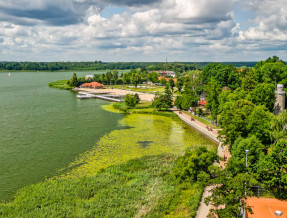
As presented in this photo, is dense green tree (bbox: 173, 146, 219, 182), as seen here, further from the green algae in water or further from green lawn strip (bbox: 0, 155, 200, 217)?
the green algae in water

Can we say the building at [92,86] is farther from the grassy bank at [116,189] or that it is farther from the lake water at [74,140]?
the grassy bank at [116,189]

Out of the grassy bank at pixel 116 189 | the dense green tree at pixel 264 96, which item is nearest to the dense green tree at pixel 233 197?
the grassy bank at pixel 116 189

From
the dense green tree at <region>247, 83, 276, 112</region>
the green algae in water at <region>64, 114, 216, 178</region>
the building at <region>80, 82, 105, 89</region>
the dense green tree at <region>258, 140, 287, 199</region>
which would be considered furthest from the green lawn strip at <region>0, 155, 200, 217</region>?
the building at <region>80, 82, 105, 89</region>

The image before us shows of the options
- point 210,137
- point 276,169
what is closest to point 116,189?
point 276,169

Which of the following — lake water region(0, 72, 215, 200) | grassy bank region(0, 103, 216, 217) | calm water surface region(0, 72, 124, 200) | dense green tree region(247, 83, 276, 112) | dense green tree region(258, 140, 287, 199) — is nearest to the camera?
grassy bank region(0, 103, 216, 217)

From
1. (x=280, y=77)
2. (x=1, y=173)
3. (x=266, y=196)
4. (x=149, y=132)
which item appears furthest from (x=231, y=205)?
(x=280, y=77)

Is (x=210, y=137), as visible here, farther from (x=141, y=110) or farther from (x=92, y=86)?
(x=92, y=86)
